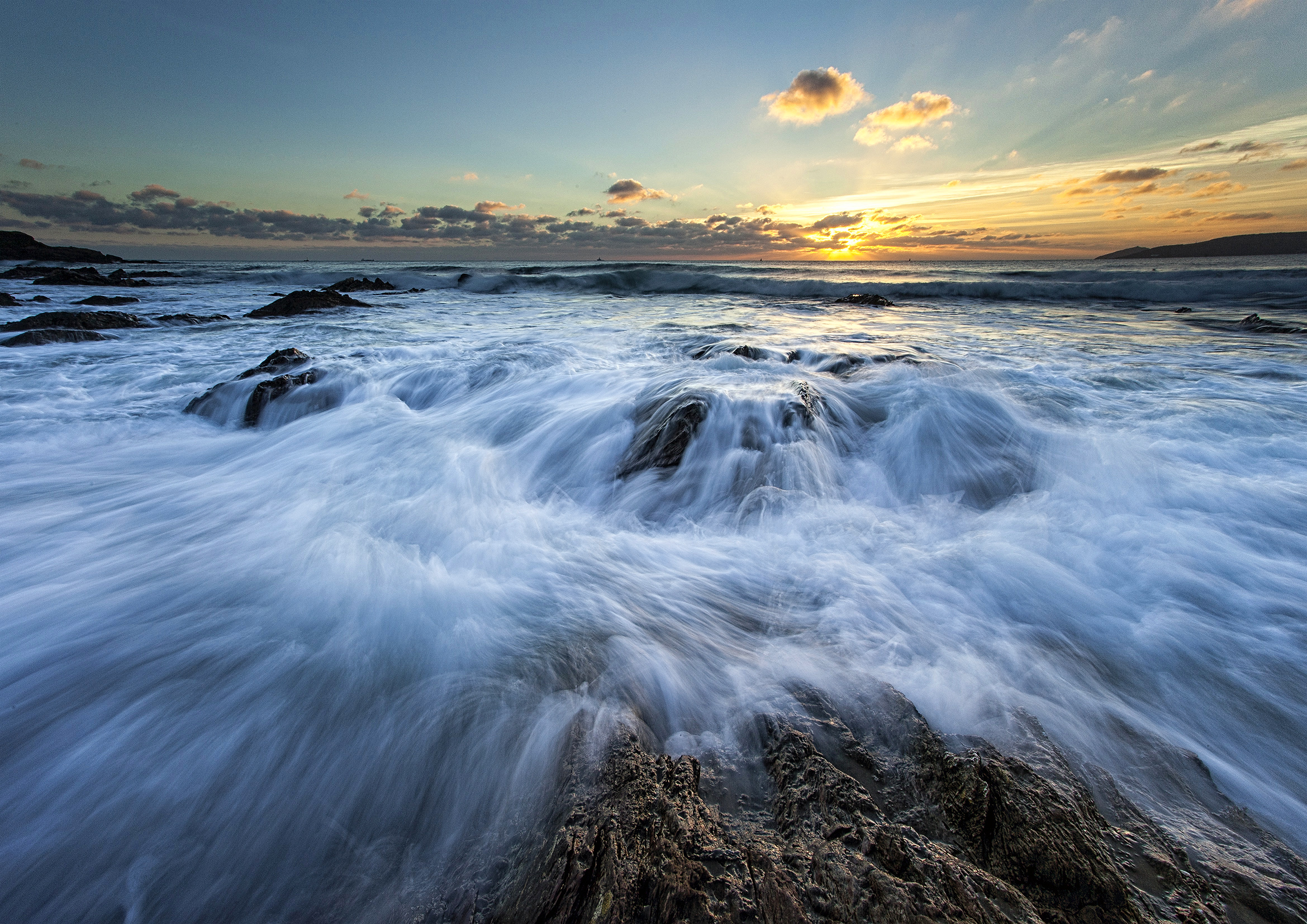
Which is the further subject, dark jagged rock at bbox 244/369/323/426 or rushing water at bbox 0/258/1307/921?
dark jagged rock at bbox 244/369/323/426

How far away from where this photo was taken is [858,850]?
1.40m

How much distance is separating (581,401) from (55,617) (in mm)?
4916

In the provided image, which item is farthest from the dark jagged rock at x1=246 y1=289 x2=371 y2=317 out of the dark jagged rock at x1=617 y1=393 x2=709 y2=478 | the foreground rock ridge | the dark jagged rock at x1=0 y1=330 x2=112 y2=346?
the foreground rock ridge

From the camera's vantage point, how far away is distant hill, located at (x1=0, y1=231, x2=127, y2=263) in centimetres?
5228

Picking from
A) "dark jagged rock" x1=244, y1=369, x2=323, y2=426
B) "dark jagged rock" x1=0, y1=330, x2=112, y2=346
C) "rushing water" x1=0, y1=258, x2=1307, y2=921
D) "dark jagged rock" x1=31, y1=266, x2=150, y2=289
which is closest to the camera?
"rushing water" x1=0, y1=258, x2=1307, y2=921

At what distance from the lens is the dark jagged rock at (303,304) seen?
52.7ft

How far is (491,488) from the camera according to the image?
479 cm

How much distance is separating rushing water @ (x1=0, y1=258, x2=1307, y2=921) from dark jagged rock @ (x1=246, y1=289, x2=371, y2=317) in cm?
953

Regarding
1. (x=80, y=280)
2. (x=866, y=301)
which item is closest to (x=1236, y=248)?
(x=866, y=301)

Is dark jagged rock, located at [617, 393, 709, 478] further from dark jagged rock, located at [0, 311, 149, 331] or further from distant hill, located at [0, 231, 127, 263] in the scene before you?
distant hill, located at [0, 231, 127, 263]

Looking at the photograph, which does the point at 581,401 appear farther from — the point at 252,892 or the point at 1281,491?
the point at 1281,491

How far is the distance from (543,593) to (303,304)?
1905cm

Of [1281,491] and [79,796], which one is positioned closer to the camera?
[79,796]

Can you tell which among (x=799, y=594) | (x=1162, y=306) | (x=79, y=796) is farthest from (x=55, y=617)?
(x=1162, y=306)
